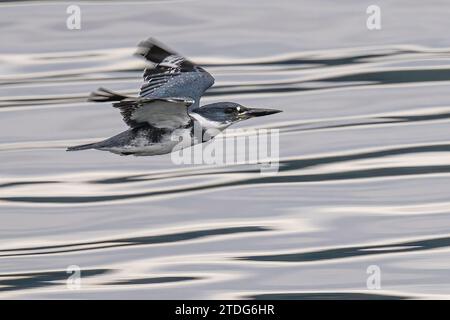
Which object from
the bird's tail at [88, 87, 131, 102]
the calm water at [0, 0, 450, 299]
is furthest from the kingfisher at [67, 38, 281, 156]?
the calm water at [0, 0, 450, 299]

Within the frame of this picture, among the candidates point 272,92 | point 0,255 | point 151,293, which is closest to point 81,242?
point 0,255

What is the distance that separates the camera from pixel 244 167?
14.0 meters

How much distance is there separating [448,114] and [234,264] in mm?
4753

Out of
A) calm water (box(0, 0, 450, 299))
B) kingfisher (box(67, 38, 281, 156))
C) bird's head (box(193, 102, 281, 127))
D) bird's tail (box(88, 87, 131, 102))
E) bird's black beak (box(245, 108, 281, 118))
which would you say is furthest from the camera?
calm water (box(0, 0, 450, 299))

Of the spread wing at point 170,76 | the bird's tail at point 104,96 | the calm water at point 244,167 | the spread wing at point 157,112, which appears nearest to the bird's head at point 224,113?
the spread wing at point 170,76

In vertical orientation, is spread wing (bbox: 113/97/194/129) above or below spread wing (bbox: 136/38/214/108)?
below

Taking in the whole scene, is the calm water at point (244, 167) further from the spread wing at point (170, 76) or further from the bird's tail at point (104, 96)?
the bird's tail at point (104, 96)

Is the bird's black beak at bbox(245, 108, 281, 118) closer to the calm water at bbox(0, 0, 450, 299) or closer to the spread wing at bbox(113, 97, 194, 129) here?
the spread wing at bbox(113, 97, 194, 129)

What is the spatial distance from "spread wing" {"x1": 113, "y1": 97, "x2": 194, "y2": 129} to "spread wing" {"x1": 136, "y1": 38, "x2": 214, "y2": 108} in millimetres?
499

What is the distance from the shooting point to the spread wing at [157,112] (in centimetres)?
1009

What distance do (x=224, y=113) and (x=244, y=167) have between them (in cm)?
295

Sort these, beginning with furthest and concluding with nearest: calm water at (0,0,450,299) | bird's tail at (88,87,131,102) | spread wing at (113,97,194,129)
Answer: calm water at (0,0,450,299)
spread wing at (113,97,194,129)
bird's tail at (88,87,131,102)

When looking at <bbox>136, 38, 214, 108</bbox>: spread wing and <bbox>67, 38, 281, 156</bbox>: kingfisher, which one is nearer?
<bbox>67, 38, 281, 156</bbox>: kingfisher

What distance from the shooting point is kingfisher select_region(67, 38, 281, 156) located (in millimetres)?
10297
